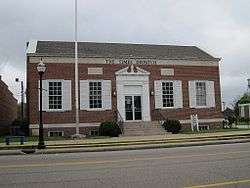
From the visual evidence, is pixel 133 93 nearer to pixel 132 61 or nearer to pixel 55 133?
pixel 132 61

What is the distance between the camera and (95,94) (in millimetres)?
36500

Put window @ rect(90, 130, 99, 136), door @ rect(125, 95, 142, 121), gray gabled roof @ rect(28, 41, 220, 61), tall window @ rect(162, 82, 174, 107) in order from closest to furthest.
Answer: window @ rect(90, 130, 99, 136)
gray gabled roof @ rect(28, 41, 220, 61)
door @ rect(125, 95, 142, 121)
tall window @ rect(162, 82, 174, 107)

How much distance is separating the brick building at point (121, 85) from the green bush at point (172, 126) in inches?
75.1

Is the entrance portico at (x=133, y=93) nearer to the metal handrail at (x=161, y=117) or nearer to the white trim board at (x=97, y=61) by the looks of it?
the metal handrail at (x=161, y=117)

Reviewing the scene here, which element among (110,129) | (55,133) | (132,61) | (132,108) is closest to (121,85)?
(132,108)

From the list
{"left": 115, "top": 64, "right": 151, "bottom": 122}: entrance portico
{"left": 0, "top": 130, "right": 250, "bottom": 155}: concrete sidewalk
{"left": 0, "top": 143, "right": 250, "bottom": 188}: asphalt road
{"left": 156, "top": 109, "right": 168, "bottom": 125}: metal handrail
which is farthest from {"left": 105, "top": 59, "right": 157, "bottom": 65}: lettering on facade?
{"left": 0, "top": 143, "right": 250, "bottom": 188}: asphalt road

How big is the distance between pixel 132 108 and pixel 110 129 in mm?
4545

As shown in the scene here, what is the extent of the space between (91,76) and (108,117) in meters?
3.58

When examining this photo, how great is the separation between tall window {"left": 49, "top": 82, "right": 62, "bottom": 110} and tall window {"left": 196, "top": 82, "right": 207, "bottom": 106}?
12.1 meters

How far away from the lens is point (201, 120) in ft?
129

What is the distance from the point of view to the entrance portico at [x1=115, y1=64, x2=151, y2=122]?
37094 millimetres

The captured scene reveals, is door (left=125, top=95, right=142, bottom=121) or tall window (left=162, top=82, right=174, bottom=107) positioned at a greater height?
tall window (left=162, top=82, right=174, bottom=107)

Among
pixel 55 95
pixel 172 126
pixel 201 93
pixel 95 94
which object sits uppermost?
pixel 201 93

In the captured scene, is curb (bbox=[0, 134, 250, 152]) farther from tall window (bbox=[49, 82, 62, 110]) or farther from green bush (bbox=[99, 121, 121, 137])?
tall window (bbox=[49, 82, 62, 110])
